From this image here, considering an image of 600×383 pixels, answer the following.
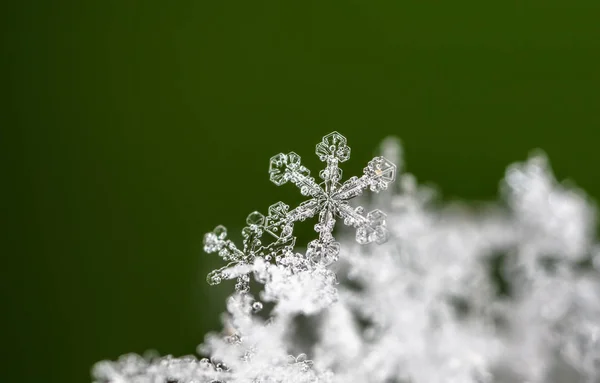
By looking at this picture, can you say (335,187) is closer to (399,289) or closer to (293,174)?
(293,174)

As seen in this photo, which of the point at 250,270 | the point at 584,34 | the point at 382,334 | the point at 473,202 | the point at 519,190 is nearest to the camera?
the point at 250,270

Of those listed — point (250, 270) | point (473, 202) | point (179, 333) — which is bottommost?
point (250, 270)

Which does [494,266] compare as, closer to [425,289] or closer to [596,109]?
[425,289]

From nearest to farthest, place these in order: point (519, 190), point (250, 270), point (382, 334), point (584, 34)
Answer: point (250, 270) → point (382, 334) → point (519, 190) → point (584, 34)

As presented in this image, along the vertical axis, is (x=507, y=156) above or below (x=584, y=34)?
below

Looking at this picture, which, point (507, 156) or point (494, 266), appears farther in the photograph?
→ point (507, 156)

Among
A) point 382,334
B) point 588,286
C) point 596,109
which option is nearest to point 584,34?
point 596,109
